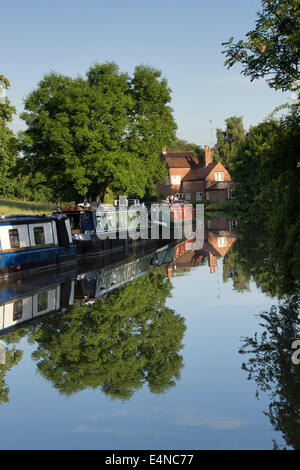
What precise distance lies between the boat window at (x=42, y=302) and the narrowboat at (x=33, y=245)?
9.99ft

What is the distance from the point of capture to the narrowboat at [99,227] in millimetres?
24047

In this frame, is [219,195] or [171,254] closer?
[171,254]

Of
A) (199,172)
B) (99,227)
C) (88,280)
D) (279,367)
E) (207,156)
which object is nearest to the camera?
(279,367)

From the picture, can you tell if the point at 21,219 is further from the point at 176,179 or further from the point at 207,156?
the point at 207,156

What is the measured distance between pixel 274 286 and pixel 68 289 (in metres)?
6.50

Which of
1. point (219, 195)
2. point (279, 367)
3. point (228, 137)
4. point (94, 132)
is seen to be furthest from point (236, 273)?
point (228, 137)

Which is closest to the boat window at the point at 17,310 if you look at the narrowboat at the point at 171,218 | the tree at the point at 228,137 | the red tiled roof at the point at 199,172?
the narrowboat at the point at 171,218

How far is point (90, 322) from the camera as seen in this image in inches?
457

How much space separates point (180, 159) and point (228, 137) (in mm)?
21801

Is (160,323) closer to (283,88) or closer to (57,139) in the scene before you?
(283,88)

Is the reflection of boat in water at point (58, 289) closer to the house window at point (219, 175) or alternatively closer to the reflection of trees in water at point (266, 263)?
the reflection of trees in water at point (266, 263)

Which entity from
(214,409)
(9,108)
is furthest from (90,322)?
(9,108)

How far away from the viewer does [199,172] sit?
79.5m
